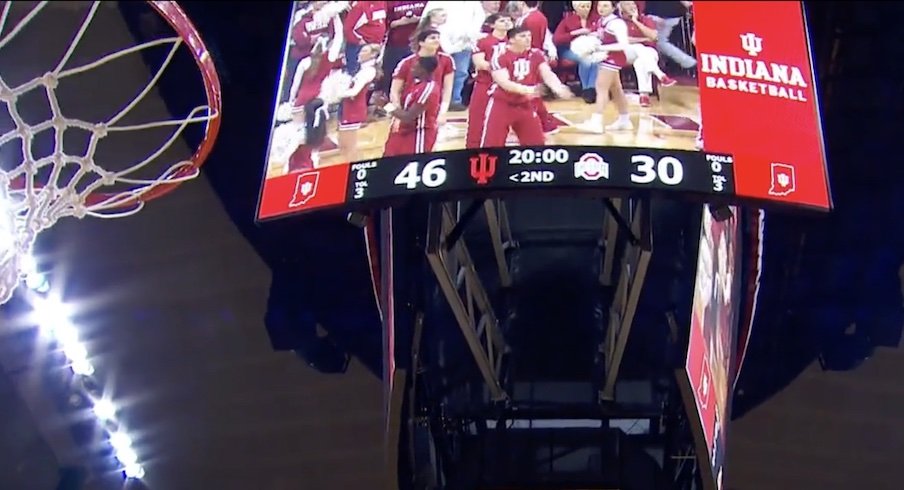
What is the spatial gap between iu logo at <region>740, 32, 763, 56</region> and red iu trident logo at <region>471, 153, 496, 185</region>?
1.49m

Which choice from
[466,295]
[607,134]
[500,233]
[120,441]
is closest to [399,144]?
[607,134]

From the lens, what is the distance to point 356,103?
17.9ft

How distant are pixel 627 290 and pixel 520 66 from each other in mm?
1503

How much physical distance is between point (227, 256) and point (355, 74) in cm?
288

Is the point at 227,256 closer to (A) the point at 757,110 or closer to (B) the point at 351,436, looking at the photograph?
(B) the point at 351,436

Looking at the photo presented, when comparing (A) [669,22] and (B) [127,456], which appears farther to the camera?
(B) [127,456]

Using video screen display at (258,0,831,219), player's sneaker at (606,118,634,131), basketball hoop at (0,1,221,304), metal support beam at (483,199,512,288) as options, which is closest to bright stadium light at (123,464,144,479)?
basketball hoop at (0,1,221,304)

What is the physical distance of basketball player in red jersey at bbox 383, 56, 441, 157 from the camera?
5125mm

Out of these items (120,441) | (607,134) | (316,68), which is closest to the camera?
(607,134)

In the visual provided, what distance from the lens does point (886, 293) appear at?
24.5 ft

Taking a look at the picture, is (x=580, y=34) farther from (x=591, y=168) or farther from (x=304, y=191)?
(x=304, y=191)

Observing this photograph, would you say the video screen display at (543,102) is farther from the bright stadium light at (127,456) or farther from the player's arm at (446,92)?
the bright stadium light at (127,456)

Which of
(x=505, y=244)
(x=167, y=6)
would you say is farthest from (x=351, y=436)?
(x=167, y=6)

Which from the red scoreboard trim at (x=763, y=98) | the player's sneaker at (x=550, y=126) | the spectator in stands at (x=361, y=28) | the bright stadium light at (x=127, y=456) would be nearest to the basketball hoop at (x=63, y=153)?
the spectator in stands at (x=361, y=28)
